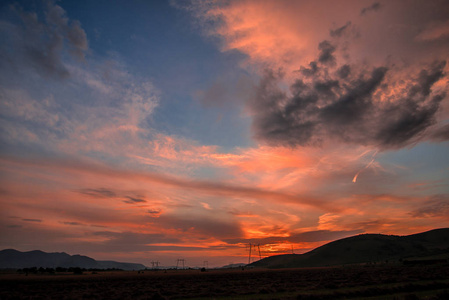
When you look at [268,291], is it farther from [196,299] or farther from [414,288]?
[414,288]

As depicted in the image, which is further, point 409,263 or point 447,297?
point 409,263

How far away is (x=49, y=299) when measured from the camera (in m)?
41.0

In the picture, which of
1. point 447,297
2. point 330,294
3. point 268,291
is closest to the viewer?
point 447,297

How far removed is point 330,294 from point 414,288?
13.7 m

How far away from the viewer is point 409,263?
12812 centimetres

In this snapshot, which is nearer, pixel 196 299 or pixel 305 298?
pixel 305 298

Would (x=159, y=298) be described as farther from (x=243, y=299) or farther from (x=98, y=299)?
(x=243, y=299)

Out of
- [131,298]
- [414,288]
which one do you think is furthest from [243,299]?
[414,288]

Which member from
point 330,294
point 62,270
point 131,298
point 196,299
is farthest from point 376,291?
point 62,270

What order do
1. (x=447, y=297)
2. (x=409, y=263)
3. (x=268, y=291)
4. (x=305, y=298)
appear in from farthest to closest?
(x=409, y=263), (x=268, y=291), (x=305, y=298), (x=447, y=297)

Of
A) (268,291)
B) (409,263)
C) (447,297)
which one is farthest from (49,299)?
(409,263)

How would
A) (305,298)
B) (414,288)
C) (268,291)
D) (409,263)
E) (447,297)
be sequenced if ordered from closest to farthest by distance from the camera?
(447,297) < (305,298) < (414,288) < (268,291) < (409,263)

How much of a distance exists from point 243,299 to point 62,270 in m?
203

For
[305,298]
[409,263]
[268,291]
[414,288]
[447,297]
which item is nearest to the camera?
[447,297]
